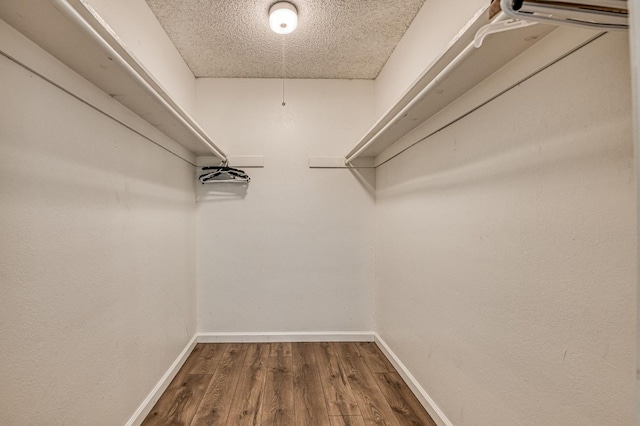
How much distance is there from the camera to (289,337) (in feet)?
9.48

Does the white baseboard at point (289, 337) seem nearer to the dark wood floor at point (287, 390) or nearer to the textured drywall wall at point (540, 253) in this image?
the dark wood floor at point (287, 390)

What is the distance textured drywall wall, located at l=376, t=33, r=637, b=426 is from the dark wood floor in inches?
16.9

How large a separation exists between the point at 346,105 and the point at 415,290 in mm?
1914

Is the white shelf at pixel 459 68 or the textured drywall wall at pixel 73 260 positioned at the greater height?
the white shelf at pixel 459 68

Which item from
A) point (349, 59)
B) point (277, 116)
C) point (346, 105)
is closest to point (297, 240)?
point (277, 116)

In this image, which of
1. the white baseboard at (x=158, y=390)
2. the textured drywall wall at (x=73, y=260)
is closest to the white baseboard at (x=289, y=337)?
the white baseboard at (x=158, y=390)

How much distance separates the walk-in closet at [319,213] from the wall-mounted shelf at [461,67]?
13mm

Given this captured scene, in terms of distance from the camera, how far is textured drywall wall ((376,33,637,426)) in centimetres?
79

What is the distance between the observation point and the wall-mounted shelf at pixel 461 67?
0.95 m

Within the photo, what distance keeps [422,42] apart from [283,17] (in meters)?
0.92

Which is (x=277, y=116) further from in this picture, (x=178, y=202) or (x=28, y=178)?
(x=28, y=178)

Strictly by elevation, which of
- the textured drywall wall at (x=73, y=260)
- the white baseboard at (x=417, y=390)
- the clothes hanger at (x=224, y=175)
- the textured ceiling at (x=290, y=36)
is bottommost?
the white baseboard at (x=417, y=390)

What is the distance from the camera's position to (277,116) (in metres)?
2.96

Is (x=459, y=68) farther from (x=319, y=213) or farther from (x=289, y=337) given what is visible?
(x=289, y=337)
